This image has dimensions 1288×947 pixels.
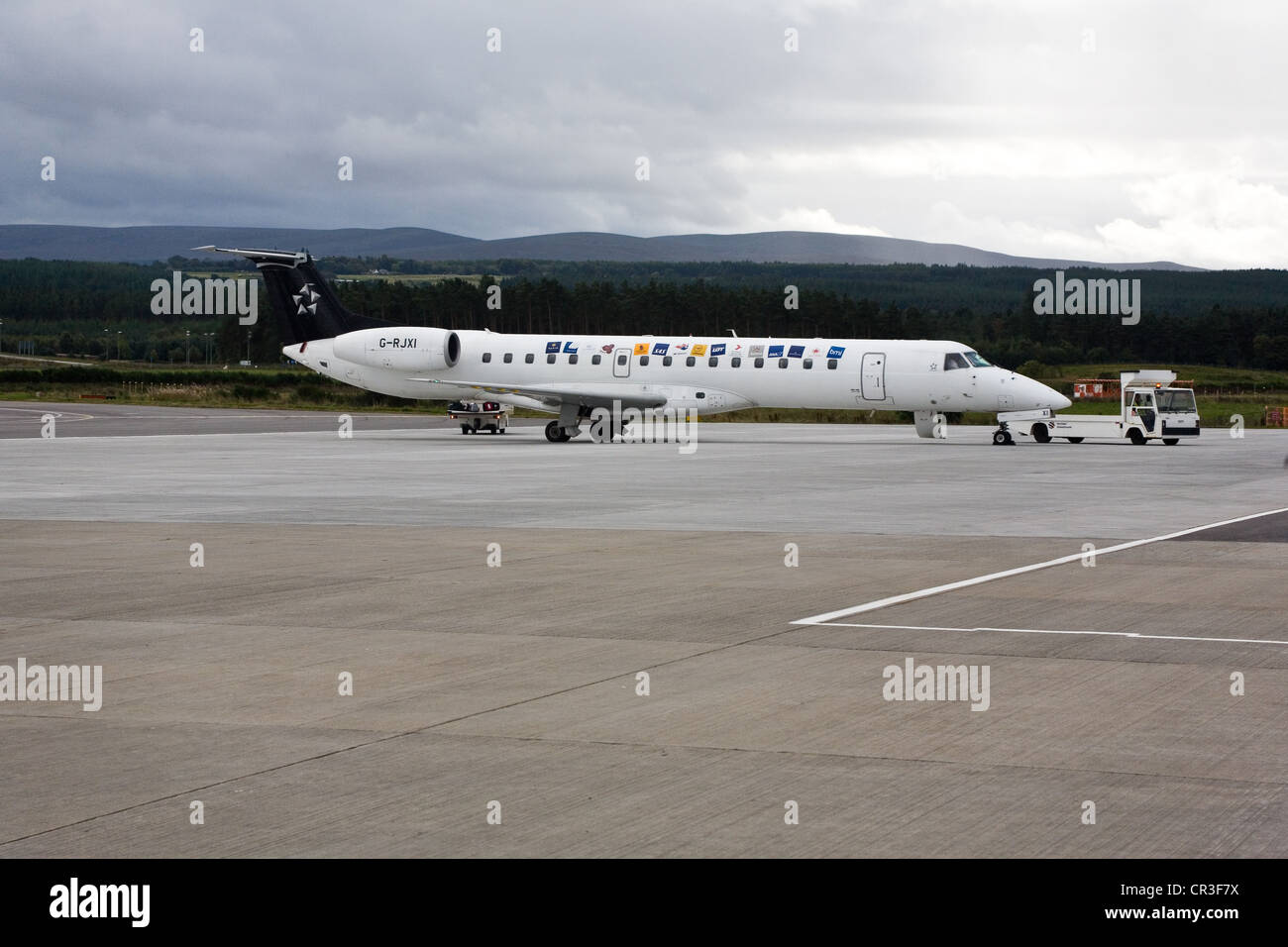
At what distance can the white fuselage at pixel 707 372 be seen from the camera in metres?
45.9

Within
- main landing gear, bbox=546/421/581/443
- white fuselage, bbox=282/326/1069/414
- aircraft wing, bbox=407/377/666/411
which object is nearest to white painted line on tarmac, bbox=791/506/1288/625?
white fuselage, bbox=282/326/1069/414

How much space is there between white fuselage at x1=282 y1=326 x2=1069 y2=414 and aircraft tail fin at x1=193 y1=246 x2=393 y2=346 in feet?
4.27

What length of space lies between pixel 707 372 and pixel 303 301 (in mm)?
16111

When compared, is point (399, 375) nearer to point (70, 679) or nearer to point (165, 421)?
point (165, 421)

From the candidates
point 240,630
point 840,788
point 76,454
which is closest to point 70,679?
point 240,630

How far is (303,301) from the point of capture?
5419 centimetres

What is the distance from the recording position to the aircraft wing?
47.5 metres

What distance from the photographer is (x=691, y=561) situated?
56.3 ft

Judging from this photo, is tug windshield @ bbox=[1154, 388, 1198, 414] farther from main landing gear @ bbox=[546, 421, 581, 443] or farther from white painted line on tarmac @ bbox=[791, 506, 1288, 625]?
white painted line on tarmac @ bbox=[791, 506, 1288, 625]

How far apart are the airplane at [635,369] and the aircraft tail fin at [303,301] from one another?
0.12 feet

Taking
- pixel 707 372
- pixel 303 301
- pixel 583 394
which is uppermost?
pixel 303 301

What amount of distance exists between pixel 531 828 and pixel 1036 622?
7271 millimetres

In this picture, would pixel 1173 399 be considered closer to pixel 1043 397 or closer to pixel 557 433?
pixel 1043 397

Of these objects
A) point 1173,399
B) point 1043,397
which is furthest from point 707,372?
point 1173,399
